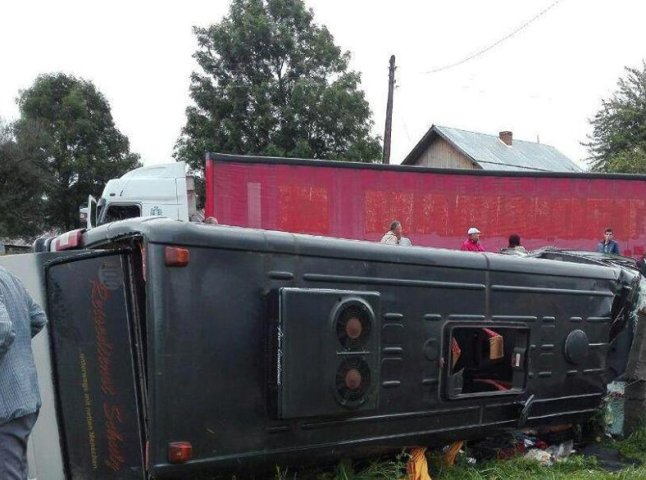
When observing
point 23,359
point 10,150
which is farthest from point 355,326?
point 10,150

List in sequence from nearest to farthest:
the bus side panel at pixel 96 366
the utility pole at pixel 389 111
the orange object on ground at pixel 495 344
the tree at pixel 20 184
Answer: the bus side panel at pixel 96 366 → the orange object on ground at pixel 495 344 → the utility pole at pixel 389 111 → the tree at pixel 20 184

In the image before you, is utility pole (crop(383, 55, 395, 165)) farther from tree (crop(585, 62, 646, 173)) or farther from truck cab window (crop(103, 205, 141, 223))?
tree (crop(585, 62, 646, 173))

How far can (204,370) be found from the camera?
118 inches

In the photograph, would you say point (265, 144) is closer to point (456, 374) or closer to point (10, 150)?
point (10, 150)

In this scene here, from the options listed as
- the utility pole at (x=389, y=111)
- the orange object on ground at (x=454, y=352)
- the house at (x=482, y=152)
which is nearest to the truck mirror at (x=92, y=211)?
the utility pole at (x=389, y=111)

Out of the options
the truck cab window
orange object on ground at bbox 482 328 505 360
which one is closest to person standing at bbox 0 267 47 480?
orange object on ground at bbox 482 328 505 360

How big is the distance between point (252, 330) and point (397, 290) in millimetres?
851

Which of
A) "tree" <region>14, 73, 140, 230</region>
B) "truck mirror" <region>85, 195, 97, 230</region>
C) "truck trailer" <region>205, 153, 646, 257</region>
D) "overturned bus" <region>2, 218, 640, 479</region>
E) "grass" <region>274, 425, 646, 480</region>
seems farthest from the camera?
"tree" <region>14, 73, 140, 230</region>

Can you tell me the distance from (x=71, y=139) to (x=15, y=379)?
114 ft

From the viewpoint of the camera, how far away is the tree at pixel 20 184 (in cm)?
3225

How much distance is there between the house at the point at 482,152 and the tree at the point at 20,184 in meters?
19.4

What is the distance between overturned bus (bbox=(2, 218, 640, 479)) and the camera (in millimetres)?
2957

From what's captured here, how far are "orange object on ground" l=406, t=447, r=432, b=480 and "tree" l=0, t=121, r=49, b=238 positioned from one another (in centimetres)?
3194

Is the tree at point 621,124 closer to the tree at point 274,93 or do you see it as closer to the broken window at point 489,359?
the tree at point 274,93
